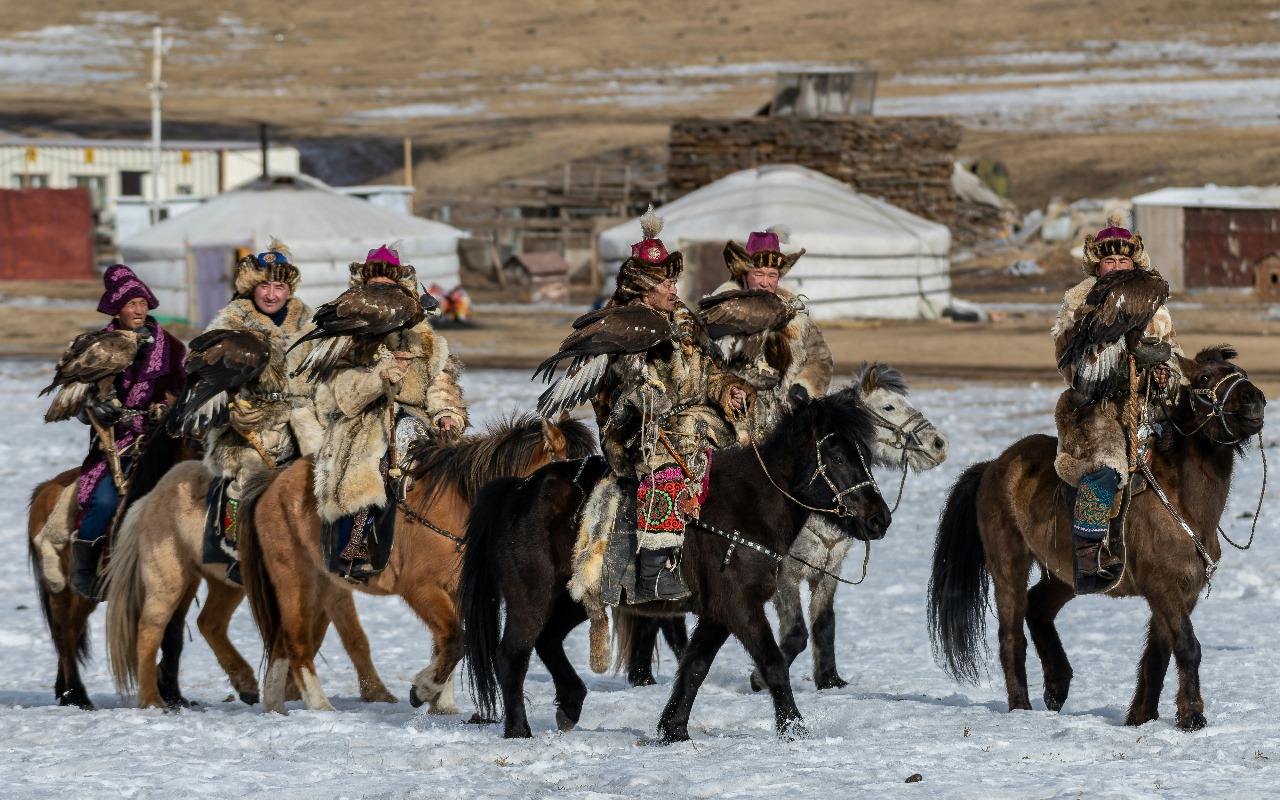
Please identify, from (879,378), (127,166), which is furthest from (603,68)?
(879,378)

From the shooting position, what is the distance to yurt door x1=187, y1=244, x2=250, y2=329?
27.2m

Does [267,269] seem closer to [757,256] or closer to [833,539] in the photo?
[757,256]

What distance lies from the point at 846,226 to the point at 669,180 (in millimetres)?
7102

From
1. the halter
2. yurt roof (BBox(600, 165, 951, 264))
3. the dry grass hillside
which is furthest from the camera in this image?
the dry grass hillside

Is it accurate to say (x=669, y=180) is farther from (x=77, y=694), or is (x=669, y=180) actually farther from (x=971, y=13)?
(x=971, y=13)

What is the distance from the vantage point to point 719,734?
6.48 metres

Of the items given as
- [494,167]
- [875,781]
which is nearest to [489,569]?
[875,781]

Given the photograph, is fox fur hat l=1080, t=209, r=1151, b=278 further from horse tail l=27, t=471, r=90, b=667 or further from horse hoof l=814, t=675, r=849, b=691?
horse tail l=27, t=471, r=90, b=667

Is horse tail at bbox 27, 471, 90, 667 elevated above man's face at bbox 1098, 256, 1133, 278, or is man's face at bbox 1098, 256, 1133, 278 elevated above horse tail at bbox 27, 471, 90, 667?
man's face at bbox 1098, 256, 1133, 278

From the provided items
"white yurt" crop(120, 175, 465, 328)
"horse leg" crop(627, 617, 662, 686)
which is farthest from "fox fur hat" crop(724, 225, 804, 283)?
"white yurt" crop(120, 175, 465, 328)

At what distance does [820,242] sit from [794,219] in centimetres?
62

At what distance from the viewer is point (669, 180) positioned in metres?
33.8

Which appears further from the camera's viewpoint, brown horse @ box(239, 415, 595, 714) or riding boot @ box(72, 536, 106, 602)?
riding boot @ box(72, 536, 106, 602)

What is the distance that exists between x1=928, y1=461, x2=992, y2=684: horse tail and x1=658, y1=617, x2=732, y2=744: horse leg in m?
1.50
